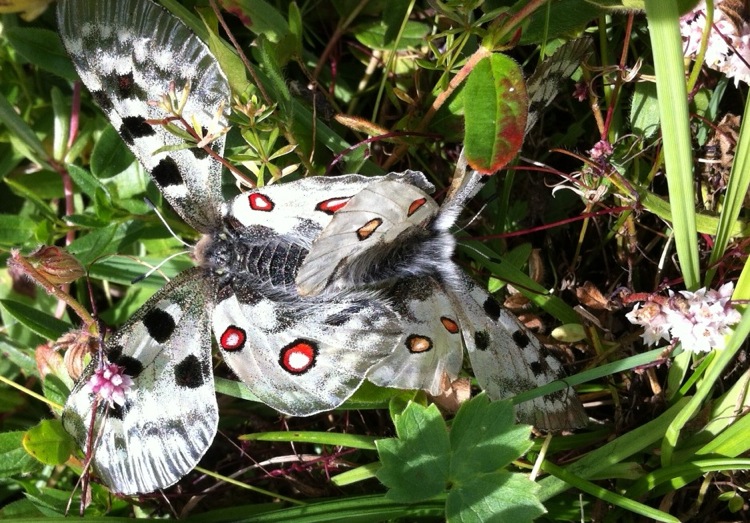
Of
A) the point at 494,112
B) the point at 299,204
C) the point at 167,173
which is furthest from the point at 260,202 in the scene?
the point at 494,112

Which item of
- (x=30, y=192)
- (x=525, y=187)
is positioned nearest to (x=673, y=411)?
(x=525, y=187)

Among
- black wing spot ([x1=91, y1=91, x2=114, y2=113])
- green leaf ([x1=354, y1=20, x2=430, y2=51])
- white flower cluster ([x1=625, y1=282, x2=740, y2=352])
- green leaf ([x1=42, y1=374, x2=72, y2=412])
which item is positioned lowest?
green leaf ([x1=42, y1=374, x2=72, y2=412])

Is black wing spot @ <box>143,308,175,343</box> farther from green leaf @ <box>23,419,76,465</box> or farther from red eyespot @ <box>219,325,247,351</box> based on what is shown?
green leaf @ <box>23,419,76,465</box>

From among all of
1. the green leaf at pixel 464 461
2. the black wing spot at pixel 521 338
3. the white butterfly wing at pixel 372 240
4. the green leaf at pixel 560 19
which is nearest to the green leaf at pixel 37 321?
the white butterfly wing at pixel 372 240

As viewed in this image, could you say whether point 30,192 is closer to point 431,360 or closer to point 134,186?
point 134,186

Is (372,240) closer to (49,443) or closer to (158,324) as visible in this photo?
(158,324)

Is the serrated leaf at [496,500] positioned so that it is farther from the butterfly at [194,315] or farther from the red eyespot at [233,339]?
the red eyespot at [233,339]

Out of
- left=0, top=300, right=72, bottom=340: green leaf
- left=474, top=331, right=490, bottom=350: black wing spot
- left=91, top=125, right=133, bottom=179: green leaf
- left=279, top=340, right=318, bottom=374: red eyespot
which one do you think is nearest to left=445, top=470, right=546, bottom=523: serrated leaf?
left=474, top=331, right=490, bottom=350: black wing spot
